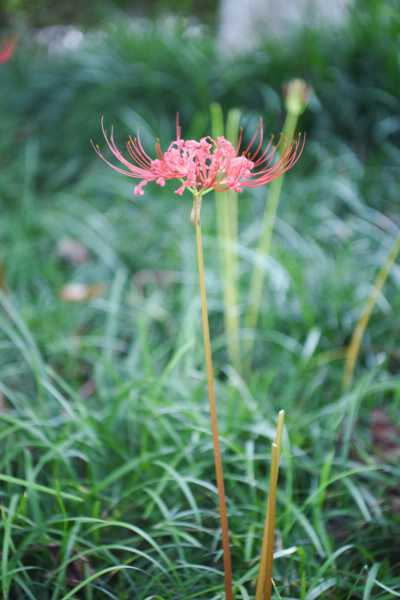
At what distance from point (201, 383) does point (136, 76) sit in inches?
105

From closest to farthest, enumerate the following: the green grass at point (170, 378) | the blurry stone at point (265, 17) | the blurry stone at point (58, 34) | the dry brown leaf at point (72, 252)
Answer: the green grass at point (170, 378) < the dry brown leaf at point (72, 252) < the blurry stone at point (265, 17) < the blurry stone at point (58, 34)

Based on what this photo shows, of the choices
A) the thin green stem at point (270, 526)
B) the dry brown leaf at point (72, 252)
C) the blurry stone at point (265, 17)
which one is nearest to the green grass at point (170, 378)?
the dry brown leaf at point (72, 252)

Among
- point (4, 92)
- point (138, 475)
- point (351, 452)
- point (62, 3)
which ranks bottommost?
point (351, 452)

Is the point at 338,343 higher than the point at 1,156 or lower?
lower

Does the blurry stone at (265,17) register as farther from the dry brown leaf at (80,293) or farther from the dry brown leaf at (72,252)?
the dry brown leaf at (80,293)

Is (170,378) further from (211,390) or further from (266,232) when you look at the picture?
(211,390)

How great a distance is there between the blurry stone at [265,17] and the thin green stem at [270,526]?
11.6 ft

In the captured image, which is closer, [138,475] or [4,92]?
[138,475]

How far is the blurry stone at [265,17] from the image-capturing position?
13.6 ft

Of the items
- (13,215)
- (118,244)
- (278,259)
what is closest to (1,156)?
(13,215)

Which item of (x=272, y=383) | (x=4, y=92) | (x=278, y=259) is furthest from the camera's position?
(x=4, y=92)

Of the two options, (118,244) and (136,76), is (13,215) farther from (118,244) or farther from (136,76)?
(136,76)

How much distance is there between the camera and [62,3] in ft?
26.2

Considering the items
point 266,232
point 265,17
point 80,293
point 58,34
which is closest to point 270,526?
point 266,232
